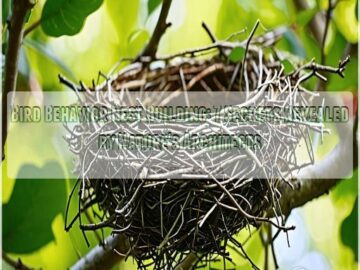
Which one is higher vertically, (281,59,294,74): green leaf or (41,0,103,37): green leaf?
(41,0,103,37): green leaf

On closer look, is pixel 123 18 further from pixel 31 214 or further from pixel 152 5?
pixel 31 214

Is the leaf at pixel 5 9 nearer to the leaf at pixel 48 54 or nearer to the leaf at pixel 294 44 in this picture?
the leaf at pixel 48 54

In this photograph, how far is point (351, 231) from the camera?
982 mm

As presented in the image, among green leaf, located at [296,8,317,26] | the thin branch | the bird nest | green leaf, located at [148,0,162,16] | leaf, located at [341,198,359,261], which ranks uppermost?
green leaf, located at [148,0,162,16]

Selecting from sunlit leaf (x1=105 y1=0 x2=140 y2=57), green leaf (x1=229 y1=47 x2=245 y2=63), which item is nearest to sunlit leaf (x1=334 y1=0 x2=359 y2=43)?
green leaf (x1=229 y1=47 x2=245 y2=63)

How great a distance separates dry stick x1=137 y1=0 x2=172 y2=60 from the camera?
0.91 metres

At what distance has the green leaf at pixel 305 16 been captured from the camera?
1050 millimetres

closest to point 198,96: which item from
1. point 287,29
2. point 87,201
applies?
point 287,29

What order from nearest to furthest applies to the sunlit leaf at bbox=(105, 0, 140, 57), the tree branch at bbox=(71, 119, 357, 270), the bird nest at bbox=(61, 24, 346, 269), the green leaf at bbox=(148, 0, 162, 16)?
the bird nest at bbox=(61, 24, 346, 269) < the tree branch at bbox=(71, 119, 357, 270) < the green leaf at bbox=(148, 0, 162, 16) < the sunlit leaf at bbox=(105, 0, 140, 57)

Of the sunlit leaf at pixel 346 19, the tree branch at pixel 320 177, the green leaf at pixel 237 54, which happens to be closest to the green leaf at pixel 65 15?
the green leaf at pixel 237 54

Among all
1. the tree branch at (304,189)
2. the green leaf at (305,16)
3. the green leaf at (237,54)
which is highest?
the green leaf at (305,16)

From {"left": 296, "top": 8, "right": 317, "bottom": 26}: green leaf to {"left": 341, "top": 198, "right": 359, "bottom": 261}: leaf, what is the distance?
0.94ft

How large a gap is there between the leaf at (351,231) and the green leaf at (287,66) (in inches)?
9.1

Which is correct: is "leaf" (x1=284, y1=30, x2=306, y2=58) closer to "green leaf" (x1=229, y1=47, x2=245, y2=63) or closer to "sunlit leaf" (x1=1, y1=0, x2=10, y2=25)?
"green leaf" (x1=229, y1=47, x2=245, y2=63)
